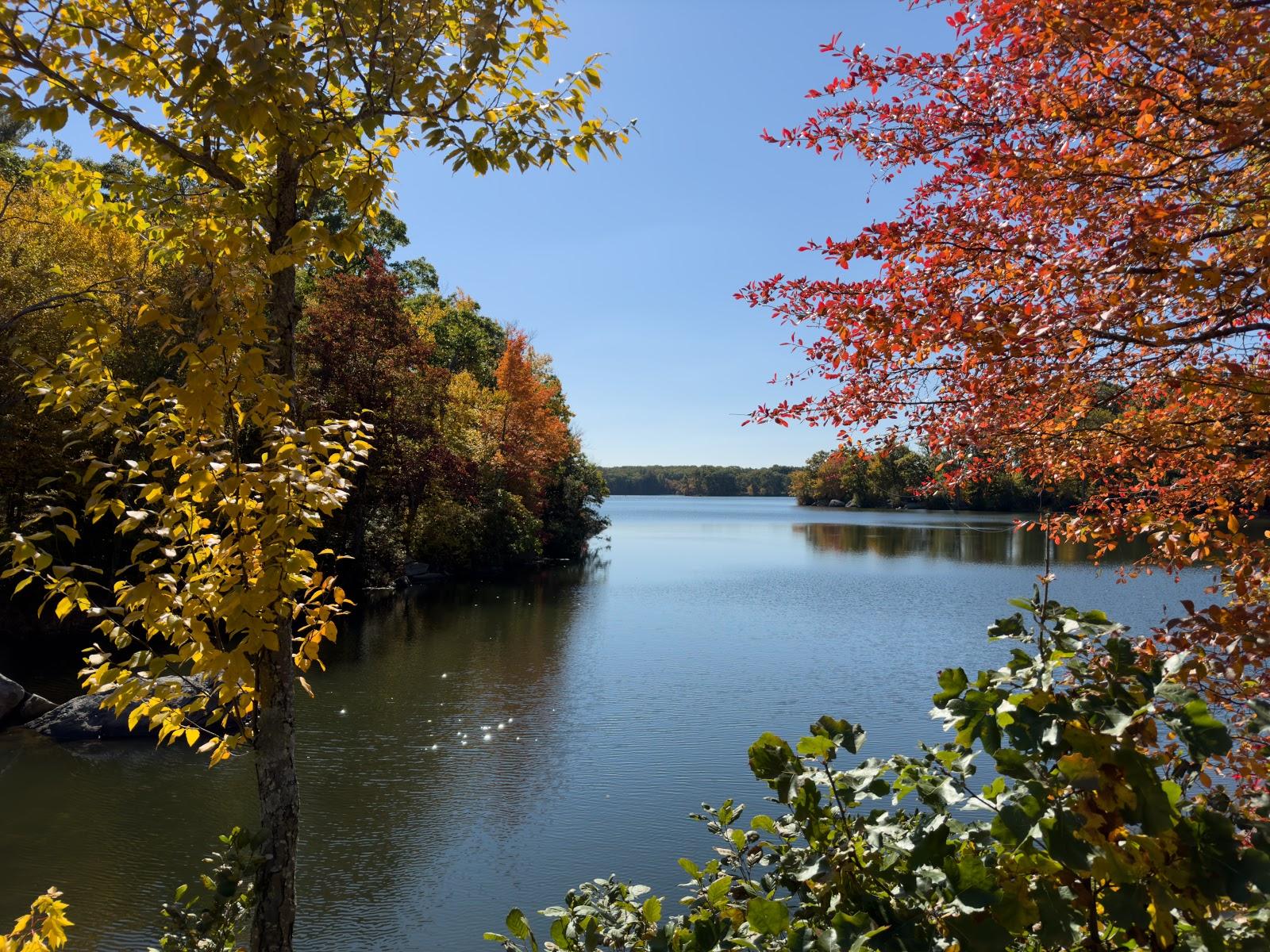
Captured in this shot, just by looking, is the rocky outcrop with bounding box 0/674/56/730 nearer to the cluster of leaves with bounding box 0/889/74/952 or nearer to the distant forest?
the cluster of leaves with bounding box 0/889/74/952

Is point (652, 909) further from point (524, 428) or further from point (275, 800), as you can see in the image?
point (524, 428)

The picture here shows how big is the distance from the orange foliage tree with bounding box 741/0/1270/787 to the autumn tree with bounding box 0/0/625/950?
51.7 inches

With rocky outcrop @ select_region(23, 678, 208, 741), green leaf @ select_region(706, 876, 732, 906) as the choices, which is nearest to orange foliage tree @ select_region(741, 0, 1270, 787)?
green leaf @ select_region(706, 876, 732, 906)

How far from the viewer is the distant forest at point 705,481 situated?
140 metres

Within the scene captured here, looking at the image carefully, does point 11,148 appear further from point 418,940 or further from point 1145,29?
point 1145,29

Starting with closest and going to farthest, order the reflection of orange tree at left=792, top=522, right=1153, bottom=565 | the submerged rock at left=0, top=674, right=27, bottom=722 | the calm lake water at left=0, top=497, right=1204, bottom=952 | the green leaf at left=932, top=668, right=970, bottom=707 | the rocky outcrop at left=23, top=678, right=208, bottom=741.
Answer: the green leaf at left=932, top=668, right=970, bottom=707
the calm lake water at left=0, top=497, right=1204, bottom=952
the rocky outcrop at left=23, top=678, right=208, bottom=741
the submerged rock at left=0, top=674, right=27, bottom=722
the reflection of orange tree at left=792, top=522, right=1153, bottom=565

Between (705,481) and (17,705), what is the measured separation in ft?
436

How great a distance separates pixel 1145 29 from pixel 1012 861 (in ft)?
8.15

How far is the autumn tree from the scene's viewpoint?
2094 mm

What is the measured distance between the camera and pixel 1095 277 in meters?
2.47

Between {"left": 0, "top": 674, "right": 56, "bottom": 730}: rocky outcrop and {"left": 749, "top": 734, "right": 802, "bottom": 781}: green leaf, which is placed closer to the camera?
{"left": 749, "top": 734, "right": 802, "bottom": 781}: green leaf

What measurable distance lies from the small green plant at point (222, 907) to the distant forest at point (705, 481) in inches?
5325

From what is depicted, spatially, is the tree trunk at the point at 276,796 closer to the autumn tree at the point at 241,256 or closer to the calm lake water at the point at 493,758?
the autumn tree at the point at 241,256

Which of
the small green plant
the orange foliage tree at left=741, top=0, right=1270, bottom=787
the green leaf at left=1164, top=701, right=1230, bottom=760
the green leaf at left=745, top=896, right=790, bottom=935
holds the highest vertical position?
the orange foliage tree at left=741, top=0, right=1270, bottom=787
